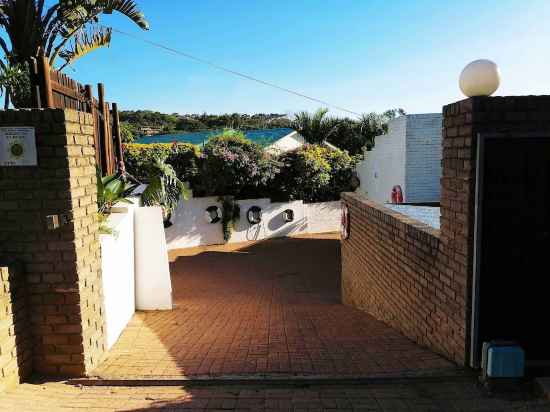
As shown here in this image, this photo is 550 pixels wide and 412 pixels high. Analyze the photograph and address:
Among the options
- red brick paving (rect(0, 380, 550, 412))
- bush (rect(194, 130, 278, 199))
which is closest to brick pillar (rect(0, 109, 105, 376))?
red brick paving (rect(0, 380, 550, 412))

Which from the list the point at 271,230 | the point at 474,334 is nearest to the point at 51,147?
the point at 474,334

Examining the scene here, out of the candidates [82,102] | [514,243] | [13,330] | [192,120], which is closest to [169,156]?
[82,102]

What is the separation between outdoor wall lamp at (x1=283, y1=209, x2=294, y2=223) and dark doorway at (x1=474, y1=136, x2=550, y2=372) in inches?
583

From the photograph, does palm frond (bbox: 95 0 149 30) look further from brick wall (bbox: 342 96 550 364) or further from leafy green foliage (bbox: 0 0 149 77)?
brick wall (bbox: 342 96 550 364)

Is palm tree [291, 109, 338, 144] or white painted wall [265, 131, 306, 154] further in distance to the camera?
palm tree [291, 109, 338, 144]

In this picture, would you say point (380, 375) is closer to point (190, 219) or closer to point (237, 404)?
point (237, 404)

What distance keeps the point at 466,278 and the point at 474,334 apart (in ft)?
1.48

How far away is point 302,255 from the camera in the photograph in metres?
14.9

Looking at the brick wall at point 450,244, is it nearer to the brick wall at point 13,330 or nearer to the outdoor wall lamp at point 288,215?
the brick wall at point 13,330

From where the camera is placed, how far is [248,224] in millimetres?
17125

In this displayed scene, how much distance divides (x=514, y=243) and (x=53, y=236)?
3694 mm

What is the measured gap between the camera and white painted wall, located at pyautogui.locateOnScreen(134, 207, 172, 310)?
660cm

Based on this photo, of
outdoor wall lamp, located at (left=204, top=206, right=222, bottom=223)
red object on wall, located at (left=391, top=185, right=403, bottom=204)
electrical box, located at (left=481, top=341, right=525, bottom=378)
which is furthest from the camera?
outdoor wall lamp, located at (left=204, top=206, right=222, bottom=223)

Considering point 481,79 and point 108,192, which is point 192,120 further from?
point 481,79
